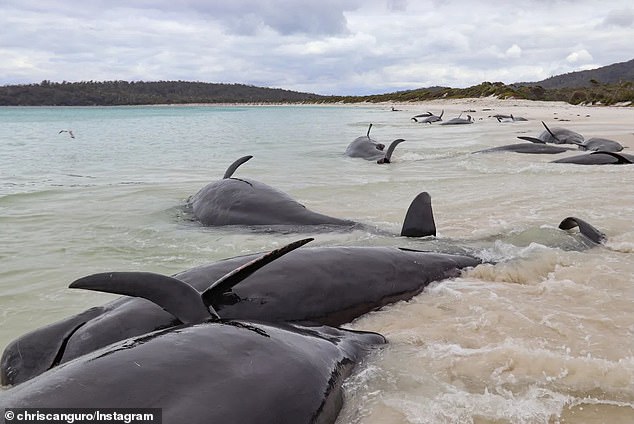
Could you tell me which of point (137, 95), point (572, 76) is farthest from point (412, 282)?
point (137, 95)

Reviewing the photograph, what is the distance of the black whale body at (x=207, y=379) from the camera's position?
6.63ft

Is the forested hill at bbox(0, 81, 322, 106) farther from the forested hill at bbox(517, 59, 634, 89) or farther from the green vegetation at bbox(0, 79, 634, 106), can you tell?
the forested hill at bbox(517, 59, 634, 89)

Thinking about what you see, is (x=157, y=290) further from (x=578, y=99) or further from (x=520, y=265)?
(x=578, y=99)

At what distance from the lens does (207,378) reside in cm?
219

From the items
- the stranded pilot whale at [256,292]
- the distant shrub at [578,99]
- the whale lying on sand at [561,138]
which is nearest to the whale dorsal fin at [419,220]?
the stranded pilot whale at [256,292]

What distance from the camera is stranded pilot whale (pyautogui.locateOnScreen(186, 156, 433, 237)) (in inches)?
248

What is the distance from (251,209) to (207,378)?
441cm

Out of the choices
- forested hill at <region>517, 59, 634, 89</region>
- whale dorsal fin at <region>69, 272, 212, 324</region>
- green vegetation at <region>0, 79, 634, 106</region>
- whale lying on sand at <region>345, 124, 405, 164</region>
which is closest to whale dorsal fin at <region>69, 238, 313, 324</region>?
whale dorsal fin at <region>69, 272, 212, 324</region>

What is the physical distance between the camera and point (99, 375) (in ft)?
7.04

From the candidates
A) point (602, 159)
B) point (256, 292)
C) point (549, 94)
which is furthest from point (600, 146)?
point (549, 94)

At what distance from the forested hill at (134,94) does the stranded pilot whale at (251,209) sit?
421 ft

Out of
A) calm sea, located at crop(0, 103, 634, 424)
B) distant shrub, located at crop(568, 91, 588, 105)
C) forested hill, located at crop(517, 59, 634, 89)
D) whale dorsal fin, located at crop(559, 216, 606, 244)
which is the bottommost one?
calm sea, located at crop(0, 103, 634, 424)

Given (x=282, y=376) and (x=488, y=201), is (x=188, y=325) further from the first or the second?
(x=488, y=201)

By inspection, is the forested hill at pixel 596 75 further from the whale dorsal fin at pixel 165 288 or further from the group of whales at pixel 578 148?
the whale dorsal fin at pixel 165 288
